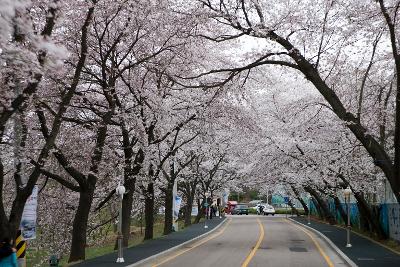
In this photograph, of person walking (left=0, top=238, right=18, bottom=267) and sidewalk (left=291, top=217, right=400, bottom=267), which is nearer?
person walking (left=0, top=238, right=18, bottom=267)

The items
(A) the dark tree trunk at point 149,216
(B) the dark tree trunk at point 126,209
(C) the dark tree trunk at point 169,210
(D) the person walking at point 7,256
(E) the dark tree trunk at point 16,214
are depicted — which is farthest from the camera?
(C) the dark tree trunk at point 169,210

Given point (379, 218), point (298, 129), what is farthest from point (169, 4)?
point (379, 218)

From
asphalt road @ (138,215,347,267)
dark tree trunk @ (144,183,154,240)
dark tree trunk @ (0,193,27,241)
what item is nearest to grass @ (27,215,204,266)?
dark tree trunk @ (144,183,154,240)

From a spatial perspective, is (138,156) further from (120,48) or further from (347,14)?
(347,14)

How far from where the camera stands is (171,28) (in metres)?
18.1

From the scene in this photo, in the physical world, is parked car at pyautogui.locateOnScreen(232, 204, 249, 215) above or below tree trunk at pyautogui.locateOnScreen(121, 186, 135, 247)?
above

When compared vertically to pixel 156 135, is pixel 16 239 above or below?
below

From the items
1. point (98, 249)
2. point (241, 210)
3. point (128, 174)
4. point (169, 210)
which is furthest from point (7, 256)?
point (241, 210)

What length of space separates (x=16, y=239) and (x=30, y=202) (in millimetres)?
1365

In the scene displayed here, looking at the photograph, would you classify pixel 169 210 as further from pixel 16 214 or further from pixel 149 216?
pixel 16 214

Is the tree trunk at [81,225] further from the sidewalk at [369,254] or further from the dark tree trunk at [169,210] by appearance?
the dark tree trunk at [169,210]

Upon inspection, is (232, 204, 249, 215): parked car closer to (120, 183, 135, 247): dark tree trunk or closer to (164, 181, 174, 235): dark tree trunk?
(164, 181, 174, 235): dark tree trunk

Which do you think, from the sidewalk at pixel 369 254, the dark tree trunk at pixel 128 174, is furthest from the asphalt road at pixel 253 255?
the dark tree trunk at pixel 128 174

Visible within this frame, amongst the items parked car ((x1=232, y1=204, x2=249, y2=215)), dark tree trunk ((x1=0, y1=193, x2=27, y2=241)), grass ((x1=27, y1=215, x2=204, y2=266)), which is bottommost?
grass ((x1=27, y1=215, x2=204, y2=266))
